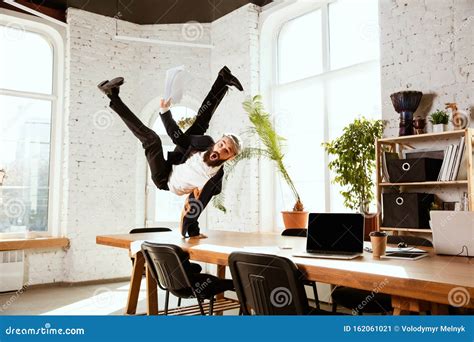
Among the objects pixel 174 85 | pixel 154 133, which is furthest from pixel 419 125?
pixel 154 133

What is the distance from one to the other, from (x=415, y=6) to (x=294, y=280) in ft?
11.1

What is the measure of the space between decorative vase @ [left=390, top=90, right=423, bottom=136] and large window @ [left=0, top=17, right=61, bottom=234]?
14.2 feet

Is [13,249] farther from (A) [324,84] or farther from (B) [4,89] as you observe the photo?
(A) [324,84]

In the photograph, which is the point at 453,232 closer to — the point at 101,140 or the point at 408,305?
the point at 408,305

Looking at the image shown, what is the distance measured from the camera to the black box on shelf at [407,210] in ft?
13.2

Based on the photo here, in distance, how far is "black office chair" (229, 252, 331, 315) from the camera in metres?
2.18

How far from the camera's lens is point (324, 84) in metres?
5.70

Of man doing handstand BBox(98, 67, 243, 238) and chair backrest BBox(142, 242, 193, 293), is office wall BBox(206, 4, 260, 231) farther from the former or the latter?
chair backrest BBox(142, 242, 193, 293)

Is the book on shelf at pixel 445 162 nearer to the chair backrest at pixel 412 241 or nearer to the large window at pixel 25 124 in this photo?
the chair backrest at pixel 412 241

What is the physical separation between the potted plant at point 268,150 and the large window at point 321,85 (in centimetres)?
24

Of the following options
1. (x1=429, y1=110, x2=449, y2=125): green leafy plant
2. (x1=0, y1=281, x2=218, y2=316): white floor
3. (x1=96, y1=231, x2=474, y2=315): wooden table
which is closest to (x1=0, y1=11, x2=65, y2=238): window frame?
(x1=0, y1=281, x2=218, y2=316): white floor

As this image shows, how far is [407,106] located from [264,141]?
6.00 feet

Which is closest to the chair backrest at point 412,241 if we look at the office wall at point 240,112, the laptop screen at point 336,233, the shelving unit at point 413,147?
the shelving unit at point 413,147

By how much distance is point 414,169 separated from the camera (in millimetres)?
3988
